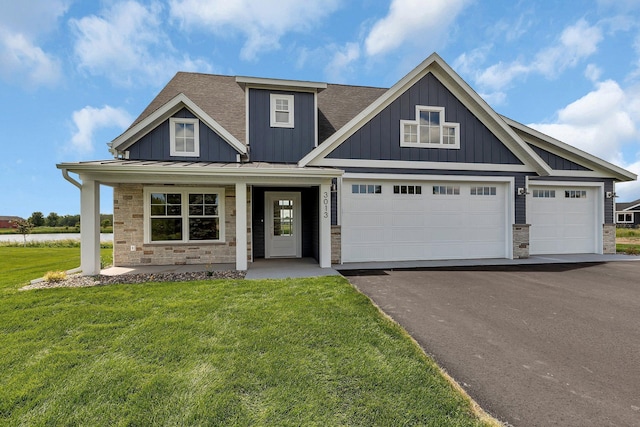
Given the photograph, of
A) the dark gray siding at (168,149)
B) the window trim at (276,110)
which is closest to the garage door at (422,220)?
the window trim at (276,110)

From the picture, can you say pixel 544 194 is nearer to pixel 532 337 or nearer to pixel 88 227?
pixel 532 337

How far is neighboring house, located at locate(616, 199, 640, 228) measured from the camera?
3850 centimetres

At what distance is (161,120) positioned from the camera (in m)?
9.38

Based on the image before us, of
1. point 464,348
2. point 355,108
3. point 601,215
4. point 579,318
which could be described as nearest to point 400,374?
point 464,348

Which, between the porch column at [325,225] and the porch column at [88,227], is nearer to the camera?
the porch column at [88,227]

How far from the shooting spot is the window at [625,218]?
4005 cm

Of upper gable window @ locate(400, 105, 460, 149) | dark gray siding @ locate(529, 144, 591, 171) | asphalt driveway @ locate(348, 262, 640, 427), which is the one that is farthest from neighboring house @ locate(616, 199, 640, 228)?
asphalt driveway @ locate(348, 262, 640, 427)

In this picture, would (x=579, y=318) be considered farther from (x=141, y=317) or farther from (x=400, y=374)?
(x=141, y=317)

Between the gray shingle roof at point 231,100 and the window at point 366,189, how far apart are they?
→ 101 inches

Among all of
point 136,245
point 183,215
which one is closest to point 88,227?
point 136,245

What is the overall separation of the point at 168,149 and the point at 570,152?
48.8ft

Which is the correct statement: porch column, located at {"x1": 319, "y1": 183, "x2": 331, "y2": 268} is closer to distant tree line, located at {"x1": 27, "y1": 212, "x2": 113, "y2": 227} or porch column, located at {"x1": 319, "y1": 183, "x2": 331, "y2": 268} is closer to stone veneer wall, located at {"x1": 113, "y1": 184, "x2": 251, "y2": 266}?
stone veneer wall, located at {"x1": 113, "y1": 184, "x2": 251, "y2": 266}

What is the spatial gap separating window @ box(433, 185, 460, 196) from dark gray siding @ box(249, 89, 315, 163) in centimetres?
464

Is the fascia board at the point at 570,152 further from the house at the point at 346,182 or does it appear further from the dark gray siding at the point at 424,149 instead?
the dark gray siding at the point at 424,149
